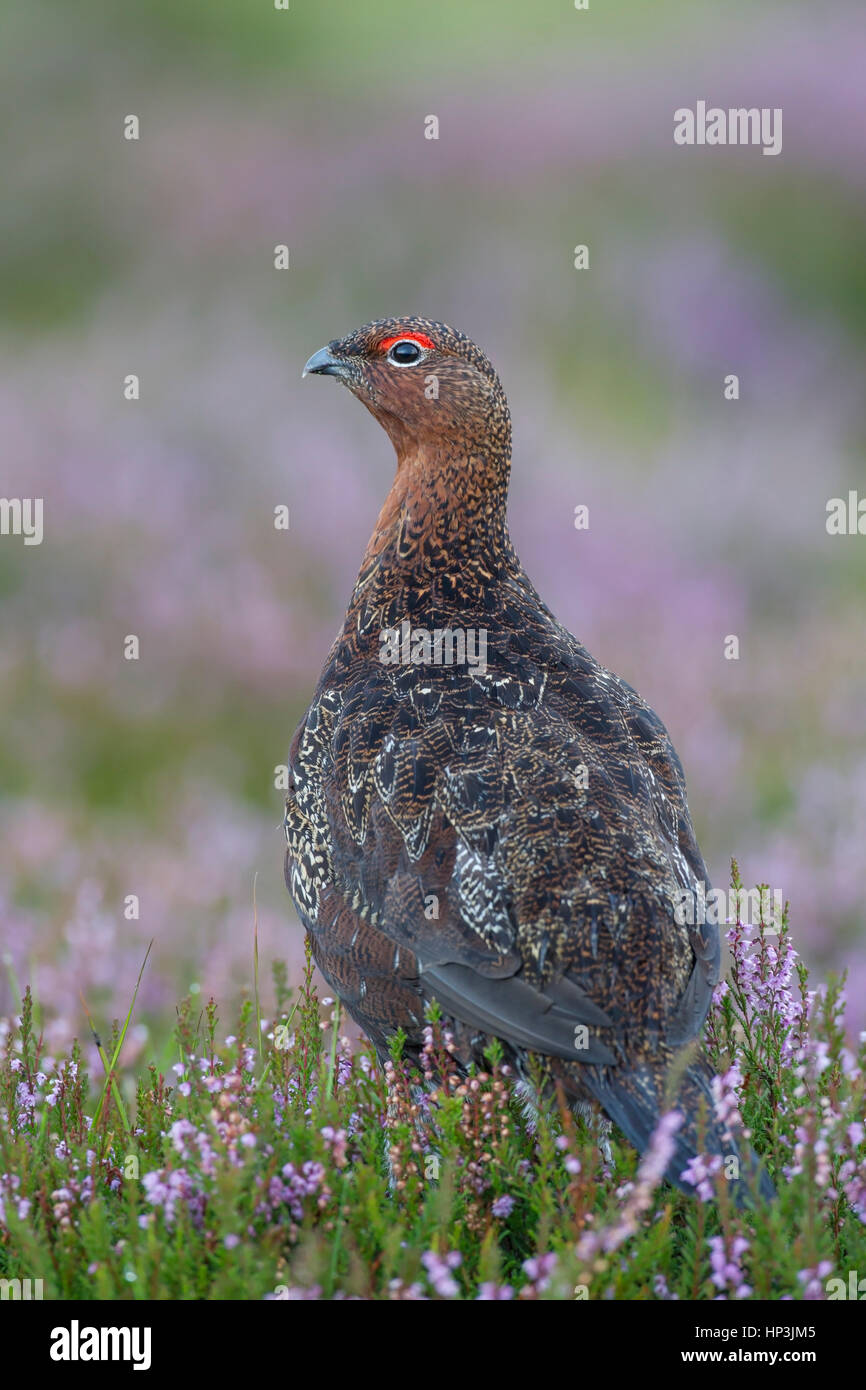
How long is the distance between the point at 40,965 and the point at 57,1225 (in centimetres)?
366

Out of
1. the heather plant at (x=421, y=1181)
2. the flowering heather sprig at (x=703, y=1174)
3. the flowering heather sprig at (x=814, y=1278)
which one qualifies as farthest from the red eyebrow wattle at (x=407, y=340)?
the flowering heather sprig at (x=814, y=1278)

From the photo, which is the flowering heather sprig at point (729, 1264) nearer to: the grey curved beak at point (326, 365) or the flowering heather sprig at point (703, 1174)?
the flowering heather sprig at point (703, 1174)

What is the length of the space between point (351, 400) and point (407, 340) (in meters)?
10.3

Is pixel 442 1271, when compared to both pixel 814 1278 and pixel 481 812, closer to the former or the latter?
pixel 814 1278

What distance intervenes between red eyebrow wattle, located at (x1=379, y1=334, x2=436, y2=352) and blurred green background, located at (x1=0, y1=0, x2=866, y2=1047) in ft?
9.13

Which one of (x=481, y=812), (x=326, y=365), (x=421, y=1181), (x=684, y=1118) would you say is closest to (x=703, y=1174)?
(x=684, y=1118)

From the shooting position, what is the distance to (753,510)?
14.1 meters

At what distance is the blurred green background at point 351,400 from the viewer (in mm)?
9242

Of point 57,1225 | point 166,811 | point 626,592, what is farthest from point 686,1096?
point 626,592

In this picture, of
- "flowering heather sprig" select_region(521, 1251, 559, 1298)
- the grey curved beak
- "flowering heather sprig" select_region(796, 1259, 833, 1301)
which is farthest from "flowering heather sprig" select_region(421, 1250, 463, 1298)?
the grey curved beak

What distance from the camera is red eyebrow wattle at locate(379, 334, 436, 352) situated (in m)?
4.89

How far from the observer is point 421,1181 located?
11.1ft

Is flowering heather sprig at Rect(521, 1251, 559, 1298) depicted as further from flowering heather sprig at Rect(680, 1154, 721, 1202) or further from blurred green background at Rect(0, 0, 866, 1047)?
blurred green background at Rect(0, 0, 866, 1047)
